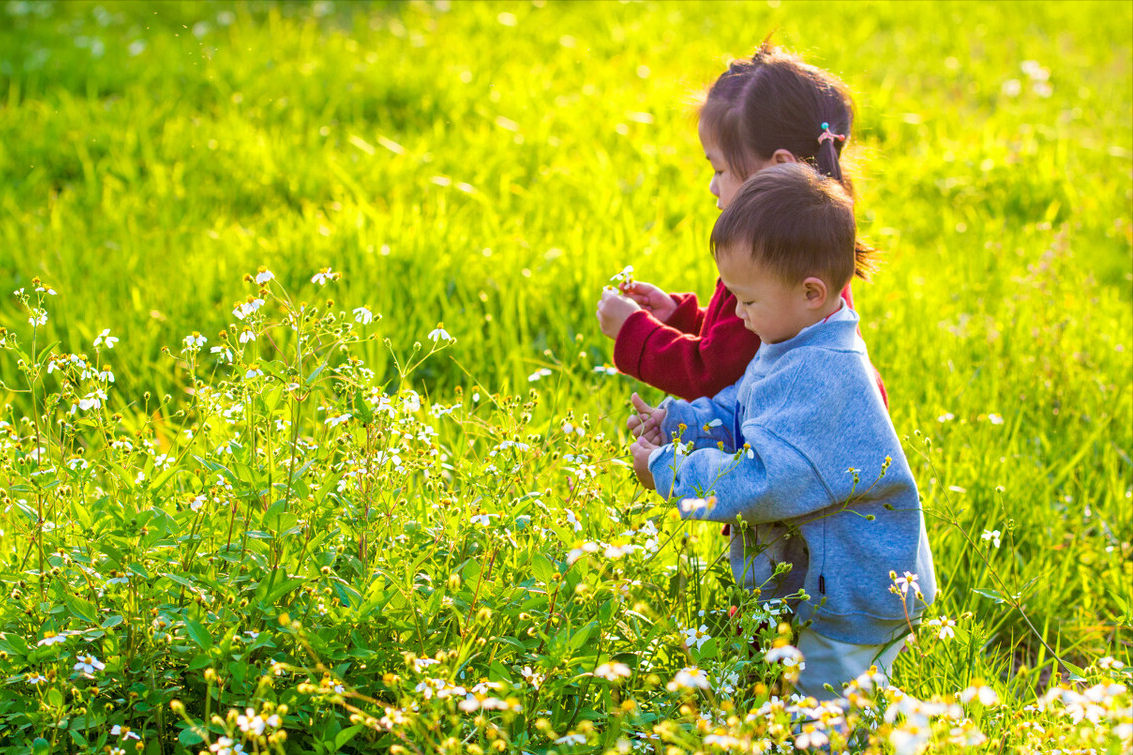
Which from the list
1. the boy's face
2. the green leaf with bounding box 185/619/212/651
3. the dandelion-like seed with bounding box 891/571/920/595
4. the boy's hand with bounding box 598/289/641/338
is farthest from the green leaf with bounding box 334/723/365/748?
the boy's hand with bounding box 598/289/641/338

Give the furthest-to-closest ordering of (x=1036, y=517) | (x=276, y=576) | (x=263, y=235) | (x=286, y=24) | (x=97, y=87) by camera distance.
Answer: (x=286, y=24), (x=97, y=87), (x=263, y=235), (x=1036, y=517), (x=276, y=576)

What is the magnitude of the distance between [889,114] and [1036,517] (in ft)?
12.1

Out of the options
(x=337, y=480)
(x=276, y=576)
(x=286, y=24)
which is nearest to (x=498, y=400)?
(x=337, y=480)

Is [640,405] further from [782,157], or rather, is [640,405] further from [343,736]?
[343,736]

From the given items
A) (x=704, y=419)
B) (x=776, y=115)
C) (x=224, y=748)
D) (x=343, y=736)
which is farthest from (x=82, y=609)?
(x=776, y=115)

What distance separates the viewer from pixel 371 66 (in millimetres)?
6344

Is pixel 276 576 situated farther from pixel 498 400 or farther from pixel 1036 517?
pixel 1036 517

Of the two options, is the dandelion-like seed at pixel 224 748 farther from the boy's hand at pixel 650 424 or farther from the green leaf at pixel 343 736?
the boy's hand at pixel 650 424

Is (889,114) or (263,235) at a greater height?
Result: (889,114)

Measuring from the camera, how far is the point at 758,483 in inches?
87.3

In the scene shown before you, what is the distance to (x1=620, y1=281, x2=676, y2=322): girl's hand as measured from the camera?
3.04 meters

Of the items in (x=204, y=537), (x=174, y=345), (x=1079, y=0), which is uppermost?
(x=1079, y=0)

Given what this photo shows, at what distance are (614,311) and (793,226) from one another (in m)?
0.71

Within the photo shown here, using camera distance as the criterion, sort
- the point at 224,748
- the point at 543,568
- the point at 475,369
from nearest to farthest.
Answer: the point at 224,748 → the point at 543,568 → the point at 475,369
